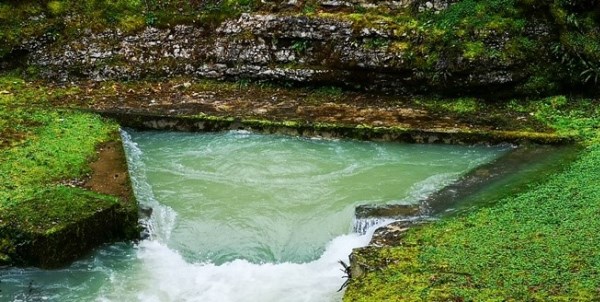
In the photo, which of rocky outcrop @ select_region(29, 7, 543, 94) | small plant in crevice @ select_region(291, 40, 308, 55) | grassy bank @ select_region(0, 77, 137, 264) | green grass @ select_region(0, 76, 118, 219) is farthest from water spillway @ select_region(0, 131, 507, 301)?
small plant in crevice @ select_region(291, 40, 308, 55)

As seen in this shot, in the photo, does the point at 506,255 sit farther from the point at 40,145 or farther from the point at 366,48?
the point at 366,48

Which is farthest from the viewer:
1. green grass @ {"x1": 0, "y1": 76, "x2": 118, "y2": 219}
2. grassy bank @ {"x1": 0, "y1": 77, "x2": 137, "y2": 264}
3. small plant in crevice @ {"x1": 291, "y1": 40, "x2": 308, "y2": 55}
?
small plant in crevice @ {"x1": 291, "y1": 40, "x2": 308, "y2": 55}

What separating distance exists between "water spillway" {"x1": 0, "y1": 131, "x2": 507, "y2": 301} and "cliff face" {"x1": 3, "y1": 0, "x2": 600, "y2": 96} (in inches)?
112

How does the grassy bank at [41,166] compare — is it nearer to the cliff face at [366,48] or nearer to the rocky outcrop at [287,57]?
the rocky outcrop at [287,57]

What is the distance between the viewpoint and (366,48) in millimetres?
14023

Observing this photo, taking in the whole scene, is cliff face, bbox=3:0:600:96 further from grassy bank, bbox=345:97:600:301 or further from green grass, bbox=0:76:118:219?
grassy bank, bbox=345:97:600:301

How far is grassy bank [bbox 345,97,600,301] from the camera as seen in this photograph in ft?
19.2

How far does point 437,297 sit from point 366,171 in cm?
468

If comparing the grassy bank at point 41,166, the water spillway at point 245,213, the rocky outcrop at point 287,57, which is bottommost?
the water spillway at point 245,213

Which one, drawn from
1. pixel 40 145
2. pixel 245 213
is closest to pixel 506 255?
pixel 245 213

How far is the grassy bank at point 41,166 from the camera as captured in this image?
7445mm

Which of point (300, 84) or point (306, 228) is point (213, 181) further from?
point (300, 84)

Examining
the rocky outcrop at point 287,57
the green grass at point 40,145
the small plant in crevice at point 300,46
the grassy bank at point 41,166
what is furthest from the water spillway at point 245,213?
the small plant in crevice at point 300,46

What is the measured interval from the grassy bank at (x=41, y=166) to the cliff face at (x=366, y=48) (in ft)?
6.74
